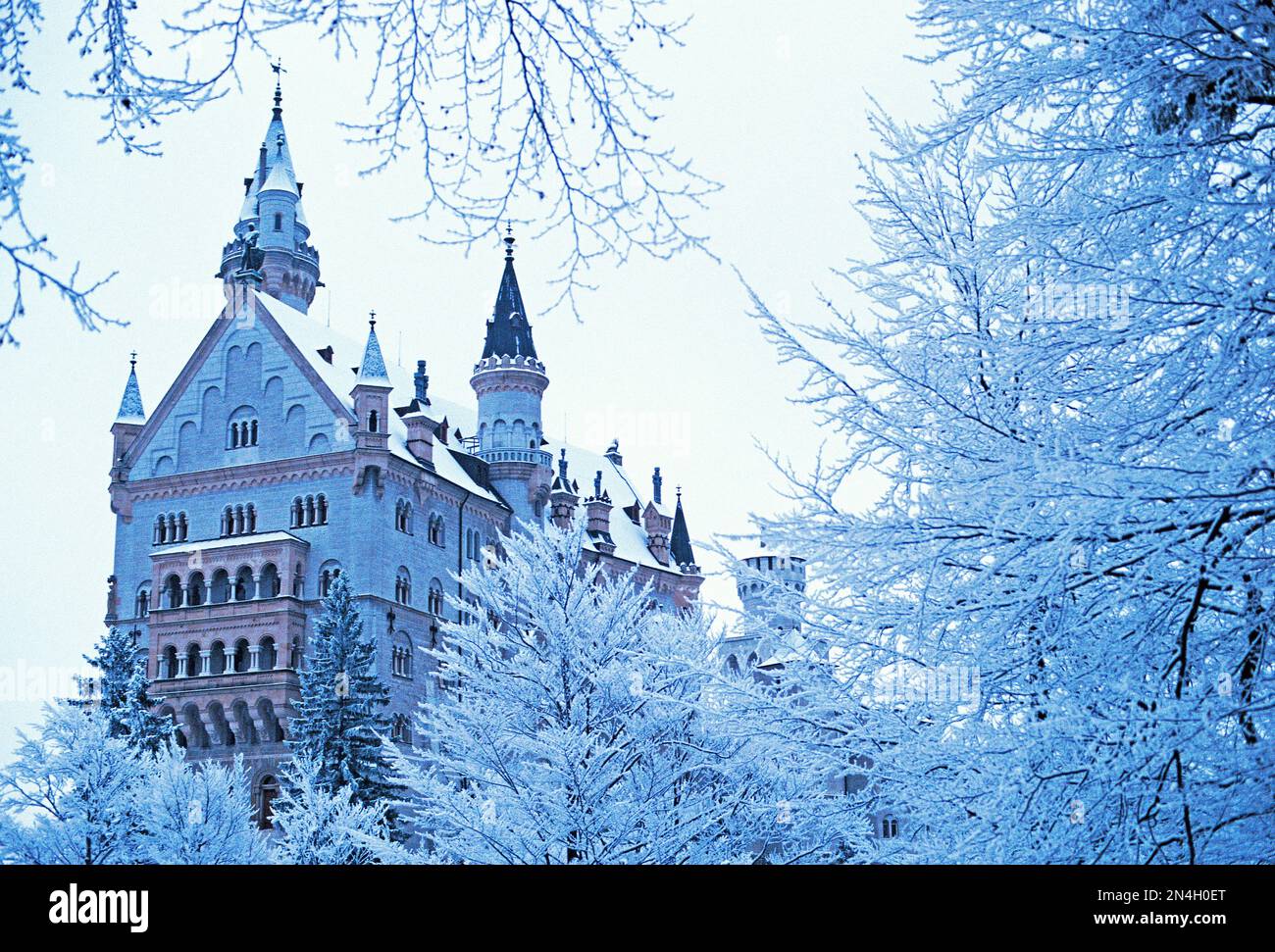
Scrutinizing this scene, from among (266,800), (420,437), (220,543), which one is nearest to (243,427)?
(220,543)

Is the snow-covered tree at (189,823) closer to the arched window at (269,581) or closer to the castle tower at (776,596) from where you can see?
the arched window at (269,581)

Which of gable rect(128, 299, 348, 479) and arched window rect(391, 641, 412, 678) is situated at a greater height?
gable rect(128, 299, 348, 479)

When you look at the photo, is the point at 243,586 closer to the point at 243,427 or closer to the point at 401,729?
the point at 243,427

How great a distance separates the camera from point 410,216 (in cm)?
375

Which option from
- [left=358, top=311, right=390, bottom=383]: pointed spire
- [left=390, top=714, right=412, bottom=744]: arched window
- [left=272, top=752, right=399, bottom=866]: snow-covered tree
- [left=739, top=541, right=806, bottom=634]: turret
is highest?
[left=358, top=311, right=390, bottom=383]: pointed spire

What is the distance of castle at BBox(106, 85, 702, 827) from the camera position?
23.9 meters

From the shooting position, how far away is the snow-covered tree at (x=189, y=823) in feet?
47.2

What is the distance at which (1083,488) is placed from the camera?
333cm

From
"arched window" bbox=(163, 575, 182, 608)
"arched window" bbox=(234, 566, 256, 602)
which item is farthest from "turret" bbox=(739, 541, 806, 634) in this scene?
"arched window" bbox=(163, 575, 182, 608)

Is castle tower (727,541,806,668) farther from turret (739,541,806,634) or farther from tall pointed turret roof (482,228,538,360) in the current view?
tall pointed turret roof (482,228,538,360)

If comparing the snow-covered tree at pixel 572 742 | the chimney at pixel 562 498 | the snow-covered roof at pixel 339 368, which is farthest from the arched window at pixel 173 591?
the snow-covered tree at pixel 572 742

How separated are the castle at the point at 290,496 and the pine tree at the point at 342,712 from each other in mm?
2035
